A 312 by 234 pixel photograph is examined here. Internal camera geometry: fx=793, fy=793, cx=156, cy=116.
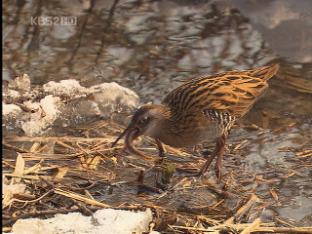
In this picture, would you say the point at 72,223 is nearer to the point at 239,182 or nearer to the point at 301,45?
the point at 239,182

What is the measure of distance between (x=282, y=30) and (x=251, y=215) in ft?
12.1

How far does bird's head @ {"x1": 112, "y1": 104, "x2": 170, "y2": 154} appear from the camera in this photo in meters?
5.31

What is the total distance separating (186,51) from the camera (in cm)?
775

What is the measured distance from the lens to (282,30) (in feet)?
27.0

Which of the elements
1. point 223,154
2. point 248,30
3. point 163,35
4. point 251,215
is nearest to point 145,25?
point 163,35

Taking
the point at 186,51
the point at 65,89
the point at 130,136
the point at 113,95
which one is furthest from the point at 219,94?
the point at 186,51

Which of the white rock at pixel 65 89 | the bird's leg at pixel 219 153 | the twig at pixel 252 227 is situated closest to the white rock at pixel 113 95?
the white rock at pixel 65 89

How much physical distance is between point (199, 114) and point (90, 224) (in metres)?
1.39

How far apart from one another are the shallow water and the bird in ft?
1.06

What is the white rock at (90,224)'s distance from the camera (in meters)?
4.48

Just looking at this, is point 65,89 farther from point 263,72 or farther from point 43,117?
point 263,72

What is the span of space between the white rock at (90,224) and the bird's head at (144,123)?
74cm

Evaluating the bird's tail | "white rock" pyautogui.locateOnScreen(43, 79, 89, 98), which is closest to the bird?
the bird's tail

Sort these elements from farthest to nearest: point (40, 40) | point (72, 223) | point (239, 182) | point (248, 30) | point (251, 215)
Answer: point (248, 30) → point (40, 40) → point (239, 182) → point (251, 215) → point (72, 223)
